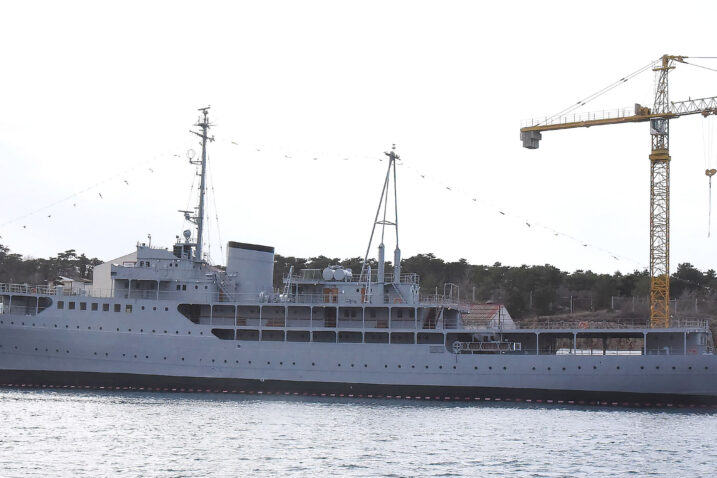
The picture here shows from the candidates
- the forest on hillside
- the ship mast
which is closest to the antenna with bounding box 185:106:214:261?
the ship mast

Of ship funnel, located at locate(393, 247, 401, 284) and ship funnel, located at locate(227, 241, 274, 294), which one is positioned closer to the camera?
ship funnel, located at locate(393, 247, 401, 284)

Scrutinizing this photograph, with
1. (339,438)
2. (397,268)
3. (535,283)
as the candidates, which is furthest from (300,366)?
(535,283)

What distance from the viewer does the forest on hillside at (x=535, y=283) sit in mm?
76125

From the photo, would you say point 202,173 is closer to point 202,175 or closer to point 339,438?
point 202,175

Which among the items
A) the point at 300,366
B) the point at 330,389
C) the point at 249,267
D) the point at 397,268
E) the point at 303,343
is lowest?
the point at 330,389

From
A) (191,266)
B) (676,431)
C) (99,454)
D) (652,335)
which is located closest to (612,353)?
(652,335)

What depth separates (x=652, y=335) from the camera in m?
40.9

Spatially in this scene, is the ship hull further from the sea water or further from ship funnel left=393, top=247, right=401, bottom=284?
ship funnel left=393, top=247, right=401, bottom=284

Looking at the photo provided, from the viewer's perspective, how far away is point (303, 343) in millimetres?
42406

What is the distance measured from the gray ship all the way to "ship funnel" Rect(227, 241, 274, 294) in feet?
0.20

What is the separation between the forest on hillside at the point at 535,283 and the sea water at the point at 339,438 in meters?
37.6

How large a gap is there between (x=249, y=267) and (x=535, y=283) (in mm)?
39261

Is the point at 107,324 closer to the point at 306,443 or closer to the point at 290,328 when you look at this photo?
the point at 290,328

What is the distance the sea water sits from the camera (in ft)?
81.7
